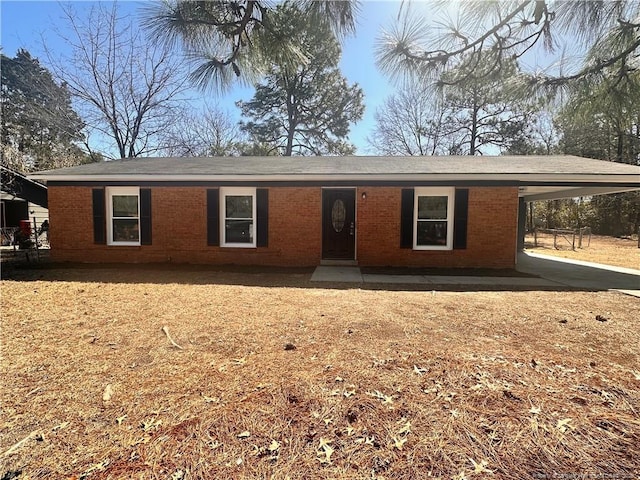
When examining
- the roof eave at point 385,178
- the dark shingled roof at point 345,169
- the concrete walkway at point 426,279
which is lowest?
the concrete walkway at point 426,279

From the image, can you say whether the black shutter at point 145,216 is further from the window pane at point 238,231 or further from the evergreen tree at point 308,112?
the evergreen tree at point 308,112

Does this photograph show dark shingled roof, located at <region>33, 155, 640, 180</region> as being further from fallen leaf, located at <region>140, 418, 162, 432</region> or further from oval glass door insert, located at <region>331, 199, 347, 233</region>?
fallen leaf, located at <region>140, 418, 162, 432</region>

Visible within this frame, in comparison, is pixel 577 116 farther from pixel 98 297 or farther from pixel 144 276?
pixel 144 276

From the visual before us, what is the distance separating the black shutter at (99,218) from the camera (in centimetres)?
963

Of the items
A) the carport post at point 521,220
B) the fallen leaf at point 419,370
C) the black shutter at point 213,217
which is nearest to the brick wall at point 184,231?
the black shutter at point 213,217

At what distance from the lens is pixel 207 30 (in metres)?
4.62

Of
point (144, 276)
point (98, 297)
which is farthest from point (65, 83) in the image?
point (98, 297)

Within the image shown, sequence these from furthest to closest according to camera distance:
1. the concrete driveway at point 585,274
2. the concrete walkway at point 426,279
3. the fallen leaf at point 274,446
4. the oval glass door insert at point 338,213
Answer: the oval glass door insert at point 338,213 → the concrete walkway at point 426,279 → the concrete driveway at point 585,274 → the fallen leaf at point 274,446

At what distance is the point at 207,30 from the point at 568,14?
4908 millimetres

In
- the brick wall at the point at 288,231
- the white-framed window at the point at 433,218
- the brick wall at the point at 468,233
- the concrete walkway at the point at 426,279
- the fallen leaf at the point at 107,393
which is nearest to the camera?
the fallen leaf at the point at 107,393

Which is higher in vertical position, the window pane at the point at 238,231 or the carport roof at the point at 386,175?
the carport roof at the point at 386,175

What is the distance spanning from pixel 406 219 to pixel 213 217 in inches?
216

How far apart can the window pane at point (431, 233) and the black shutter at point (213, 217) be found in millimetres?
5762

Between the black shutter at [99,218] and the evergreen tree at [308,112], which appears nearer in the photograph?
the black shutter at [99,218]
